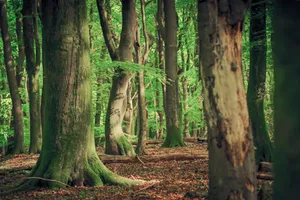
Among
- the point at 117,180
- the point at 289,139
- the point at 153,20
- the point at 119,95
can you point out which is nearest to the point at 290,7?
the point at 289,139

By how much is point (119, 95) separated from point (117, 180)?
6.63 metres

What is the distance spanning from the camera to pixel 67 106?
922 centimetres

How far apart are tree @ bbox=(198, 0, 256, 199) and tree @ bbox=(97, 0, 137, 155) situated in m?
9.62

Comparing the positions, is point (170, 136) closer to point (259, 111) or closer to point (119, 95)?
point (119, 95)

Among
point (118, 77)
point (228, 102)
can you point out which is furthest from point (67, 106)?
point (118, 77)

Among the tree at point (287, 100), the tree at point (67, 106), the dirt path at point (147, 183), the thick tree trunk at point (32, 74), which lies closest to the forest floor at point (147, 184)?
the dirt path at point (147, 183)

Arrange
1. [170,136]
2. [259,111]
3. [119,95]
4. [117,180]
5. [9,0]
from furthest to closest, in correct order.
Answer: [9,0], [170,136], [119,95], [259,111], [117,180]

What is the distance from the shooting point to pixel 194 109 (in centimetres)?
3212

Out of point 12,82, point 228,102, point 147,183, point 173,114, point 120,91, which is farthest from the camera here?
point 173,114

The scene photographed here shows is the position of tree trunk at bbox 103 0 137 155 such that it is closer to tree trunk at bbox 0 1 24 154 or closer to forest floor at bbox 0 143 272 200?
forest floor at bbox 0 143 272 200

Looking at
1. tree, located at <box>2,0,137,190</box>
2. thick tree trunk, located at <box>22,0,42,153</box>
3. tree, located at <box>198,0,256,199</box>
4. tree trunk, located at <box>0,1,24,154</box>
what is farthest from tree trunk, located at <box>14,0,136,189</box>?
tree trunk, located at <box>0,1,24,154</box>

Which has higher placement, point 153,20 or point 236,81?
point 153,20

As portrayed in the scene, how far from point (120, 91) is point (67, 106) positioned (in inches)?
249

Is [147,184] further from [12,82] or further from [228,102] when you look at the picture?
[12,82]
